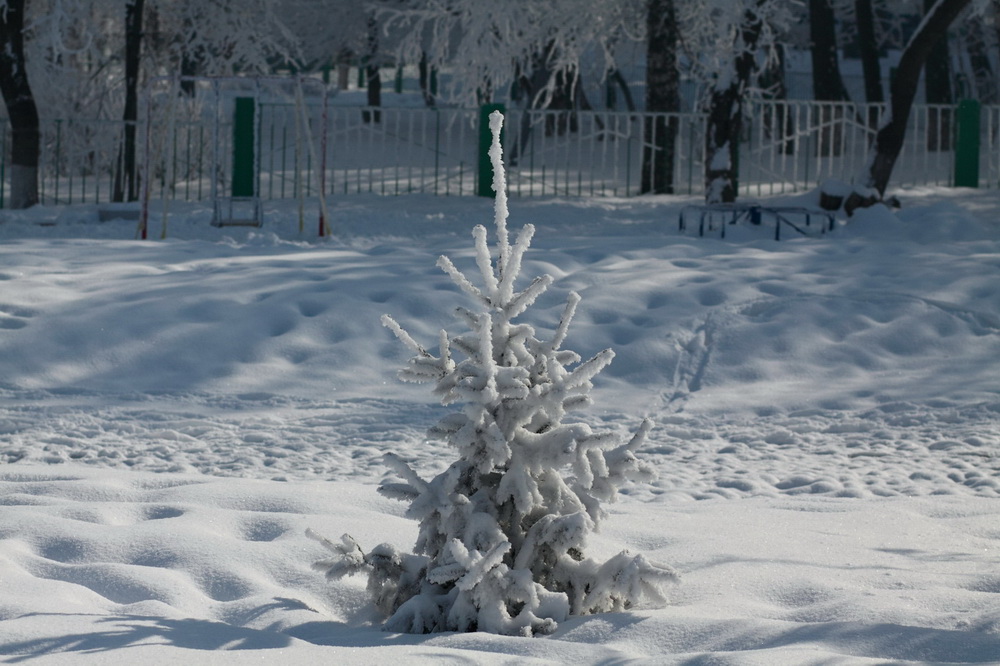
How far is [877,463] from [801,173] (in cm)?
1791

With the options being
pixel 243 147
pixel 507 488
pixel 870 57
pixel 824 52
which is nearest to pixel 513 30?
pixel 243 147

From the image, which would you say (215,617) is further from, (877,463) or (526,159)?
(526,159)

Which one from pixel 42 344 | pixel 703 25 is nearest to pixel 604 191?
pixel 703 25

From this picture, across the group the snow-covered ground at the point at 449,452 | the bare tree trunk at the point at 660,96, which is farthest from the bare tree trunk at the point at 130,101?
the bare tree trunk at the point at 660,96

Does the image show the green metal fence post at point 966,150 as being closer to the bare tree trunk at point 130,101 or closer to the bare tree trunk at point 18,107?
the bare tree trunk at point 130,101

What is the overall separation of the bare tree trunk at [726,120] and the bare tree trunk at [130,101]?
7.89m

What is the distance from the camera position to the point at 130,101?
17.9m

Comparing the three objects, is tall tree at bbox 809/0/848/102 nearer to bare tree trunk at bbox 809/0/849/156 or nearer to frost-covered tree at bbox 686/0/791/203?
bare tree trunk at bbox 809/0/849/156

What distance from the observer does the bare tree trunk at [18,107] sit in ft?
51.7

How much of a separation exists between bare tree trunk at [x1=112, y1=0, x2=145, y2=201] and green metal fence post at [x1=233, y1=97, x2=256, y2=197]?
5.25 ft

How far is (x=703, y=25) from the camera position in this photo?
19.4 metres

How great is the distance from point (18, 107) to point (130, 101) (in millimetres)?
2295

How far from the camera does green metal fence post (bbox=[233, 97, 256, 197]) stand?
16.9 metres

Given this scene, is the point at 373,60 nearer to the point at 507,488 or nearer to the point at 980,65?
the point at 980,65
